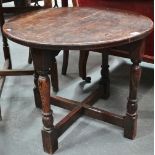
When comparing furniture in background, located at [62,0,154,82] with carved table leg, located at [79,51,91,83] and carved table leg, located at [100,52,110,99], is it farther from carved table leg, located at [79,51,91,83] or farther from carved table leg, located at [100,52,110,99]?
carved table leg, located at [79,51,91,83]

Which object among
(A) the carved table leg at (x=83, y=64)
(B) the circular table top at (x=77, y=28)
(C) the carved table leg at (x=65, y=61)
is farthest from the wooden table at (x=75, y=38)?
(C) the carved table leg at (x=65, y=61)

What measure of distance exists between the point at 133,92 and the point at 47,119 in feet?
1.33

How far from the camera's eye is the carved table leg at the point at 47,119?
3.76ft

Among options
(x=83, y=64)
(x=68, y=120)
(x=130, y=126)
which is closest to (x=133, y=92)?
(x=130, y=126)

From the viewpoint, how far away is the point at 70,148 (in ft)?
4.47

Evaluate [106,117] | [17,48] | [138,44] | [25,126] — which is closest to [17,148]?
[25,126]

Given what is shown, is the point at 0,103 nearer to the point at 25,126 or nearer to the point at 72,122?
the point at 25,126

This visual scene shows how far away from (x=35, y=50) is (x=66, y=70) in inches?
41.6

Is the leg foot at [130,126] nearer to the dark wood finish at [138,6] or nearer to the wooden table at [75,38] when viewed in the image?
the wooden table at [75,38]

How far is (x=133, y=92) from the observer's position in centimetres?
129

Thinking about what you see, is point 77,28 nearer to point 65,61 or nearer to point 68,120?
point 68,120

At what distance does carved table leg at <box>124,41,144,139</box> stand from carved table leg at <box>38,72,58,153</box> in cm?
36

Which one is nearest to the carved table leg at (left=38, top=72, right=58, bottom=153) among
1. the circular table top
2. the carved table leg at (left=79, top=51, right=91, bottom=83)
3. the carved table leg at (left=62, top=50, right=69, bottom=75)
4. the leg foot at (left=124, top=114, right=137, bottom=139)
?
the circular table top

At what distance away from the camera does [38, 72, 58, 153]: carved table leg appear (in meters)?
Answer: 1.15
